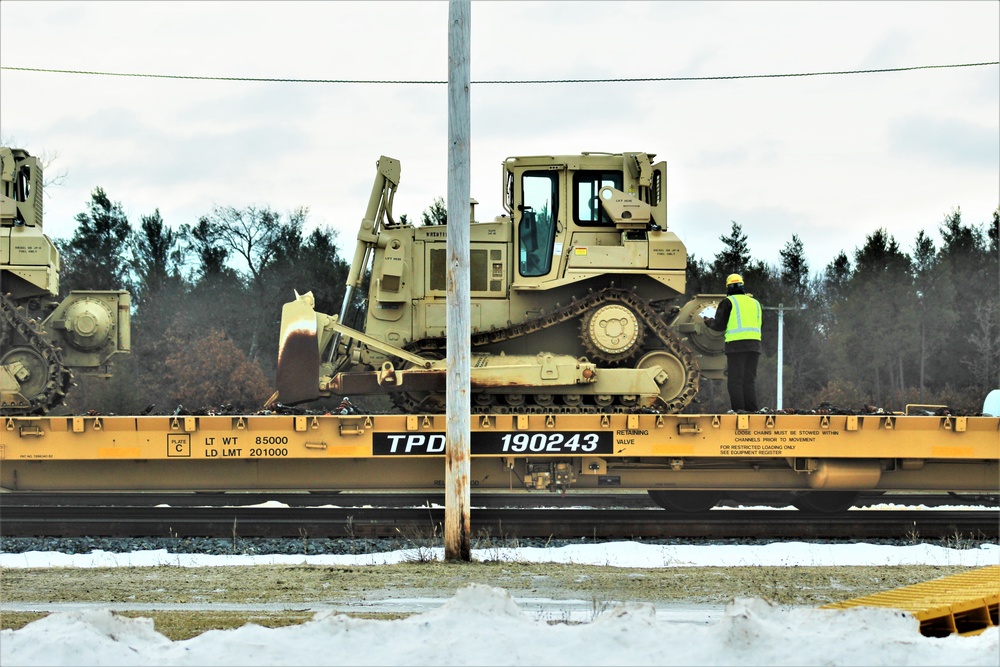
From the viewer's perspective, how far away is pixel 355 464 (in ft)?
42.0

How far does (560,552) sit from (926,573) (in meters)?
3.59

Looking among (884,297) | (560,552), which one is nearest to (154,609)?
(560,552)

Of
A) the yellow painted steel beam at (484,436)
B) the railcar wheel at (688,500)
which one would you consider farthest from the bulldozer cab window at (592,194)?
the railcar wheel at (688,500)

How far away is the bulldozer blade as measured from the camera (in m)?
13.2

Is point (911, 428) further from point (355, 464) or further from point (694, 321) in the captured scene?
point (355, 464)

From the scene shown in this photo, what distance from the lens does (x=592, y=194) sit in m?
13.9

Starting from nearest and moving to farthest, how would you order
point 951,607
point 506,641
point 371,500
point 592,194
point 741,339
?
point 506,641 < point 951,607 < point 741,339 < point 592,194 < point 371,500

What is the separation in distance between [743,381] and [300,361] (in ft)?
18.7

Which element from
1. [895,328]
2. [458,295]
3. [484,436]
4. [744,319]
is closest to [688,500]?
[744,319]

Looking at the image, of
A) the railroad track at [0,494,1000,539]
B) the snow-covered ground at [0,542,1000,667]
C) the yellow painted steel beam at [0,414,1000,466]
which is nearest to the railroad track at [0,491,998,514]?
the railroad track at [0,494,1000,539]

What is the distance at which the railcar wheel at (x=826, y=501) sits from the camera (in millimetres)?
13664

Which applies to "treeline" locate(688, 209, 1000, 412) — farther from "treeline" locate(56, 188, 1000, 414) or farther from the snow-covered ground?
the snow-covered ground

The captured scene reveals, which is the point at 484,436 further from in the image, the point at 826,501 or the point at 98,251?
the point at 98,251

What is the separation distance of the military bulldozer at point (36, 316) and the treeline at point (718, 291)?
52.4 ft
